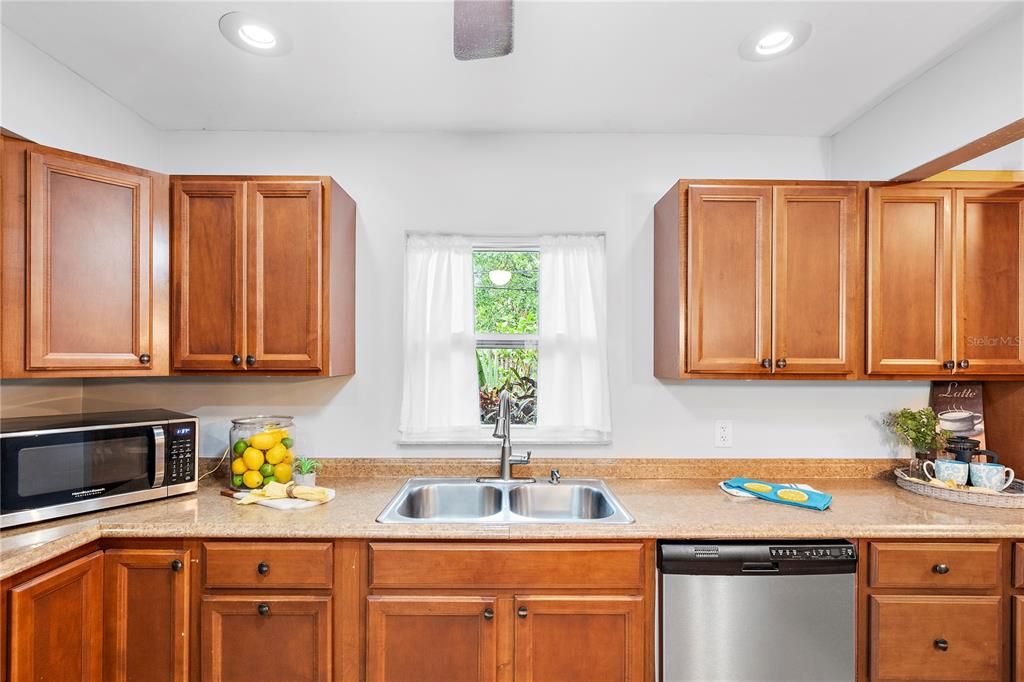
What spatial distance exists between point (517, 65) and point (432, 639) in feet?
6.52

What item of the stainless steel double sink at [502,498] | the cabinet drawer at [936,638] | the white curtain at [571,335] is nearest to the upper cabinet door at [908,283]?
the cabinet drawer at [936,638]

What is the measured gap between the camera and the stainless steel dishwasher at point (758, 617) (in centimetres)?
162

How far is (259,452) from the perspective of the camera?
202cm

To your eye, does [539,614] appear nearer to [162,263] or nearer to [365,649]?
[365,649]

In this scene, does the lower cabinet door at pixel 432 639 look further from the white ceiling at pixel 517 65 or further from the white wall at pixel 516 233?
the white ceiling at pixel 517 65

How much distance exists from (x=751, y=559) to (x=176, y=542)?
74.1 inches

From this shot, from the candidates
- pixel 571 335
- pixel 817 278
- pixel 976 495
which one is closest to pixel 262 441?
pixel 571 335

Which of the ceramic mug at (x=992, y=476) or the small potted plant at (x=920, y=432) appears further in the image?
the small potted plant at (x=920, y=432)

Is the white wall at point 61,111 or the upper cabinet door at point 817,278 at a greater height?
→ the white wall at point 61,111

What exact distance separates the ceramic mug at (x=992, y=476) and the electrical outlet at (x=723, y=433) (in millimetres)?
884

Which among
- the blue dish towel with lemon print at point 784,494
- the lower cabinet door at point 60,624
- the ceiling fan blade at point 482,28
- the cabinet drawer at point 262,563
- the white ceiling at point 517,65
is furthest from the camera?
the blue dish towel with lemon print at point 784,494

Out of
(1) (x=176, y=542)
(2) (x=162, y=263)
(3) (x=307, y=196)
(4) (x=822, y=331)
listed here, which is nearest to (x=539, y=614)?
(1) (x=176, y=542)

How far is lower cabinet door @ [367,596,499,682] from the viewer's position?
1.63m

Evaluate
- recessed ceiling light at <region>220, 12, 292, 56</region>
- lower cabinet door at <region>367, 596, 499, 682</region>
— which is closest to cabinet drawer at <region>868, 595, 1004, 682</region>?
lower cabinet door at <region>367, 596, 499, 682</region>
